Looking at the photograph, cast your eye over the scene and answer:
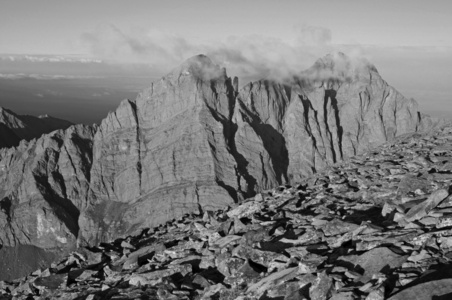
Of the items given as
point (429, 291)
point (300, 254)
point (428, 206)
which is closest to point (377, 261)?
point (429, 291)

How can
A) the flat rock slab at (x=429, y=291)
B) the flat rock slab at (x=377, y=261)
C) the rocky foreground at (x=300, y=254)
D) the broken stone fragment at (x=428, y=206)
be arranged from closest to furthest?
the flat rock slab at (x=429, y=291)
the rocky foreground at (x=300, y=254)
the flat rock slab at (x=377, y=261)
the broken stone fragment at (x=428, y=206)

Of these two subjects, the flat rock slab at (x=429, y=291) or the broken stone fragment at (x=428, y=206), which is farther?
the broken stone fragment at (x=428, y=206)

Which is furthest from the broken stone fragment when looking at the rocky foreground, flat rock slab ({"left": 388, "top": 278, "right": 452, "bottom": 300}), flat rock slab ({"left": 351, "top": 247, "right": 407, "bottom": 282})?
flat rock slab ({"left": 388, "top": 278, "right": 452, "bottom": 300})

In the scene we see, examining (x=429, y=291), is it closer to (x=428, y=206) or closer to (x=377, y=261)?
(x=377, y=261)

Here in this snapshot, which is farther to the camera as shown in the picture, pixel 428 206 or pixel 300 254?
pixel 428 206

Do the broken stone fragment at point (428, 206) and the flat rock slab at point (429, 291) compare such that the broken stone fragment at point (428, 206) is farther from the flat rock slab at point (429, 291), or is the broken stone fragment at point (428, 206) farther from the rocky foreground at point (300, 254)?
the flat rock slab at point (429, 291)

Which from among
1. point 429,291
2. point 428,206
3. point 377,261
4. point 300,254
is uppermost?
point 428,206

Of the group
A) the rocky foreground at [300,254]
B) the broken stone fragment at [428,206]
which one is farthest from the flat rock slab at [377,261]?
the broken stone fragment at [428,206]

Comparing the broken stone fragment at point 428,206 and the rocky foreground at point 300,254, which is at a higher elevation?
the broken stone fragment at point 428,206

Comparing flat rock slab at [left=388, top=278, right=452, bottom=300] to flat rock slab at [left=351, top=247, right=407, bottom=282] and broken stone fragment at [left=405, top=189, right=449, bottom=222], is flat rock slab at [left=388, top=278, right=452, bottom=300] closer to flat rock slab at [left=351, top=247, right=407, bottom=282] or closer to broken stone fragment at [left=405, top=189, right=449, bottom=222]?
flat rock slab at [left=351, top=247, right=407, bottom=282]
